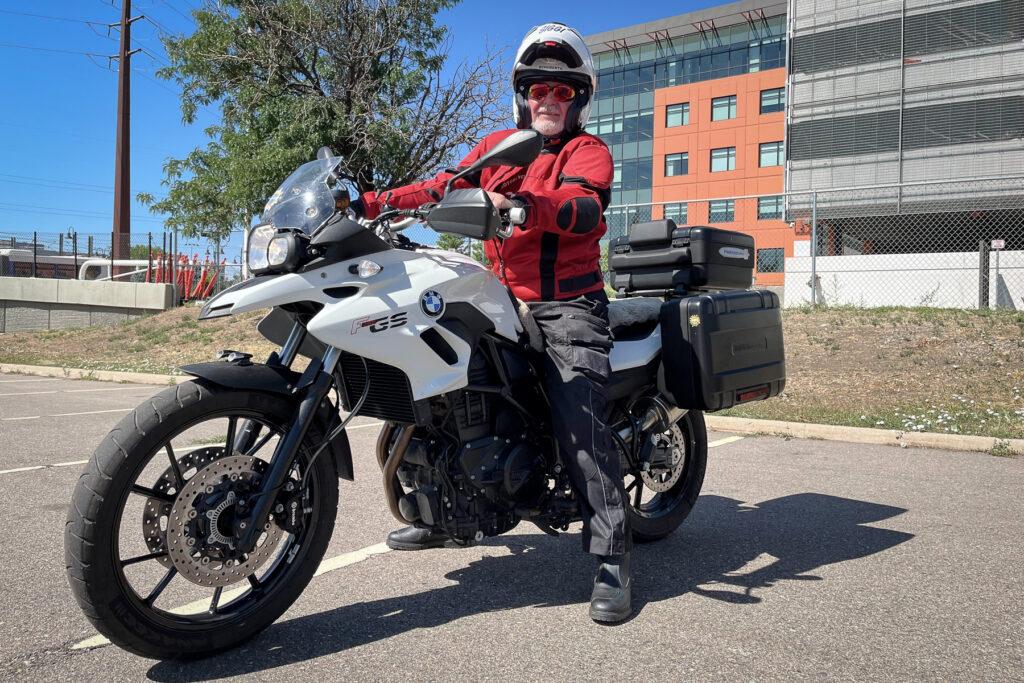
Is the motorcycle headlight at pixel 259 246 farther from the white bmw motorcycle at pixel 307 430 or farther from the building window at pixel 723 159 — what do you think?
the building window at pixel 723 159

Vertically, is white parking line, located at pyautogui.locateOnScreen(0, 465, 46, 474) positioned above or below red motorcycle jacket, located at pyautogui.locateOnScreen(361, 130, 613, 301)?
below

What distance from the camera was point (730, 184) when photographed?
166 feet

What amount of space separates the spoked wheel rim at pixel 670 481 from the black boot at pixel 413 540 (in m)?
0.95

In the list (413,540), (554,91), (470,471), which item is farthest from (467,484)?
(554,91)

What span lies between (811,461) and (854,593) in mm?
2902

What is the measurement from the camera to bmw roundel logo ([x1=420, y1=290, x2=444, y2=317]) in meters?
2.67

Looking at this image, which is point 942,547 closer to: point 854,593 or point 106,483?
point 854,593

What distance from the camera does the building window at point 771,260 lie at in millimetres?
23094

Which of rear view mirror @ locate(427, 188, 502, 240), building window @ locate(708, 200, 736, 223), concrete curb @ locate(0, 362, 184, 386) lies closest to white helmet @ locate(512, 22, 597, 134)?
rear view mirror @ locate(427, 188, 502, 240)

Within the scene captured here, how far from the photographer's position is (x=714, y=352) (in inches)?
138

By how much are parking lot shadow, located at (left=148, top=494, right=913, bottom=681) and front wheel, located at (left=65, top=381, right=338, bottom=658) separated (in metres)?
0.14

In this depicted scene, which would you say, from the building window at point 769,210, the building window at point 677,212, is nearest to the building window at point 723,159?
the building window at point 769,210

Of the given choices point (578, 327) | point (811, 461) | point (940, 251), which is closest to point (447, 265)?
point (578, 327)

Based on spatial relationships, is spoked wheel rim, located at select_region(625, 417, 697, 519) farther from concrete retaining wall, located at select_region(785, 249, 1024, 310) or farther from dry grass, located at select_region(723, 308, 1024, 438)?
concrete retaining wall, located at select_region(785, 249, 1024, 310)
